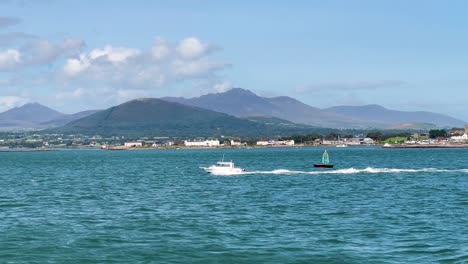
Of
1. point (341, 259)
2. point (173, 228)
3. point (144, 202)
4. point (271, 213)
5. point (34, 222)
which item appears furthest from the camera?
point (144, 202)

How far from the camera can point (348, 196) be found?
62.1m

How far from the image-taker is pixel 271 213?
160 feet

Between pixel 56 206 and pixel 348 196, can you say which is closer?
pixel 56 206

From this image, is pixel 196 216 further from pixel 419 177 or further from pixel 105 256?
pixel 419 177

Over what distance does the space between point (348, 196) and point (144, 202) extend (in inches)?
665

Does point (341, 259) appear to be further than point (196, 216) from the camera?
No

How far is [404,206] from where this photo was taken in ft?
174

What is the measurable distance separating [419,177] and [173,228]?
54.5 meters

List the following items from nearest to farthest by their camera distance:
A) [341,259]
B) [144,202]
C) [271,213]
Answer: [341,259] < [271,213] < [144,202]

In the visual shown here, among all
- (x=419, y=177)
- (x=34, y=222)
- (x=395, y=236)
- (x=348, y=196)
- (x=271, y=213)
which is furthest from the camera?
(x=419, y=177)

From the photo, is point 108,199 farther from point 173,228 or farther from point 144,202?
point 173,228

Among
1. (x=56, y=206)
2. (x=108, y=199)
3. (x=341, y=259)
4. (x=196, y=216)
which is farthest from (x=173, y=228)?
(x=108, y=199)

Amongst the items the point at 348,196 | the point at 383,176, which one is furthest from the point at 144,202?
the point at 383,176

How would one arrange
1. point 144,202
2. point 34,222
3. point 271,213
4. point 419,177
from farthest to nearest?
1. point 419,177
2. point 144,202
3. point 271,213
4. point 34,222
